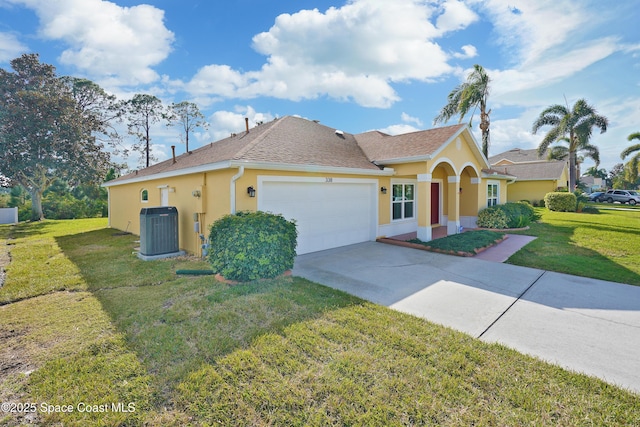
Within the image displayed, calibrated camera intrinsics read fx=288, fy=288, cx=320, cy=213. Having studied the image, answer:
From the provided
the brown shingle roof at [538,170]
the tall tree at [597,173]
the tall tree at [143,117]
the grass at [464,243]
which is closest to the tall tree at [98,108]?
the tall tree at [143,117]

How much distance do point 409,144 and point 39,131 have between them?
26059mm

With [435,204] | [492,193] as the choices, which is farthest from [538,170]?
[435,204]

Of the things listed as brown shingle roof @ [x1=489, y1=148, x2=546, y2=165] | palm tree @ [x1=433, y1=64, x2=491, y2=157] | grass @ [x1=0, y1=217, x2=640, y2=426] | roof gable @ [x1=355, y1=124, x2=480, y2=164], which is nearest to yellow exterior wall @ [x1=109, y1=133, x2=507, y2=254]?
roof gable @ [x1=355, y1=124, x2=480, y2=164]

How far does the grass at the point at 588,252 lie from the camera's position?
286 inches

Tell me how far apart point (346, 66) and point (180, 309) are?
41.4ft

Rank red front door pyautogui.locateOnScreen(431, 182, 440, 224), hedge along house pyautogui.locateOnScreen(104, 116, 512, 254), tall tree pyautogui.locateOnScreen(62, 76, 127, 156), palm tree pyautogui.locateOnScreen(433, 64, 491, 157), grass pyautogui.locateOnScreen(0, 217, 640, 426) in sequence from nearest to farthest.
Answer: grass pyautogui.locateOnScreen(0, 217, 640, 426) < hedge along house pyautogui.locateOnScreen(104, 116, 512, 254) < red front door pyautogui.locateOnScreen(431, 182, 440, 224) < palm tree pyautogui.locateOnScreen(433, 64, 491, 157) < tall tree pyautogui.locateOnScreen(62, 76, 127, 156)

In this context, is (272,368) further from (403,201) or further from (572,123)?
(572,123)

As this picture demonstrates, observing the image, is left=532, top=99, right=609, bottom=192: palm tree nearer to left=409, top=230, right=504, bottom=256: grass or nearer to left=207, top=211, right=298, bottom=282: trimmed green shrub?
left=409, top=230, right=504, bottom=256: grass

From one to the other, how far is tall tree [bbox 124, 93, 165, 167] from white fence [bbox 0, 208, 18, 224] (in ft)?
40.9

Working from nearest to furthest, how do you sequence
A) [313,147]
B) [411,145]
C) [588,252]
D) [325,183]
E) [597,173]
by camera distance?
[588,252]
[325,183]
[313,147]
[411,145]
[597,173]

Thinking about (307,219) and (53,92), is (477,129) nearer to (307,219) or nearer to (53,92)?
(307,219)

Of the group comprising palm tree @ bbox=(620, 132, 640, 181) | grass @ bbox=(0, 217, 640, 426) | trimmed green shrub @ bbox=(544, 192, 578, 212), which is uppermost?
palm tree @ bbox=(620, 132, 640, 181)

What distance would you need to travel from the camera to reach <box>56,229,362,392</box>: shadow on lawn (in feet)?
12.1

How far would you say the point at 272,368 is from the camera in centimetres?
337
